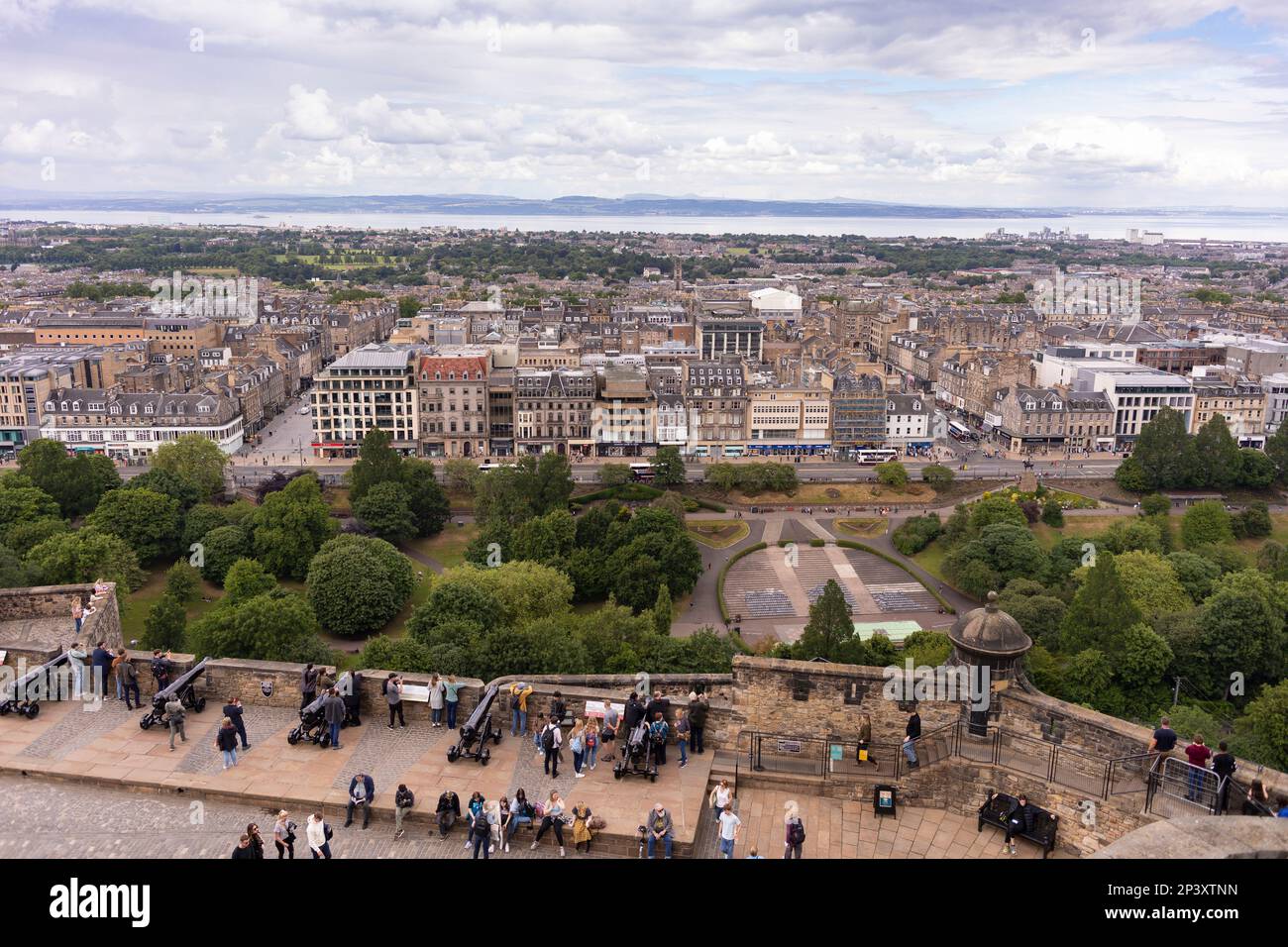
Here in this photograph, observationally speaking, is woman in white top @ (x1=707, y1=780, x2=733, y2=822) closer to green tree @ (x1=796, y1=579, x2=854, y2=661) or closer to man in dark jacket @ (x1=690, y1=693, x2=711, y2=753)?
man in dark jacket @ (x1=690, y1=693, x2=711, y2=753)

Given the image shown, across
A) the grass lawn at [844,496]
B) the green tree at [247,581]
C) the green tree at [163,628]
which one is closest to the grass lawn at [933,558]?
the grass lawn at [844,496]

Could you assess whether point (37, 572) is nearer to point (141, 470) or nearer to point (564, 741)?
point (141, 470)

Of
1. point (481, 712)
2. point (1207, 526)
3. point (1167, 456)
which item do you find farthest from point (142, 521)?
point (1167, 456)

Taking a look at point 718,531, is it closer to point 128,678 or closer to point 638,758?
point 128,678

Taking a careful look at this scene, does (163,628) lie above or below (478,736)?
below

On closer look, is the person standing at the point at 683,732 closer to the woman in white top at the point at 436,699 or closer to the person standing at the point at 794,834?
the person standing at the point at 794,834
